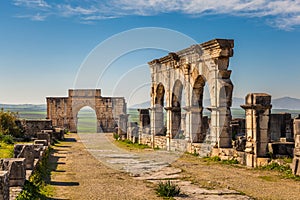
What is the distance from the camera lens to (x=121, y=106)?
40.3m

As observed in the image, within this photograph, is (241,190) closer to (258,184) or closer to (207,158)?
(258,184)

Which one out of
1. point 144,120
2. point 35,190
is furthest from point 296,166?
point 144,120

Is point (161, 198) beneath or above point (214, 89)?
beneath

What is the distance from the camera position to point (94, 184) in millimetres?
10555

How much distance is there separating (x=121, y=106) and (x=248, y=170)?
2806 centimetres

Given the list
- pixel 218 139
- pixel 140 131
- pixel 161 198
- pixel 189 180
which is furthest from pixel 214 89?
pixel 140 131

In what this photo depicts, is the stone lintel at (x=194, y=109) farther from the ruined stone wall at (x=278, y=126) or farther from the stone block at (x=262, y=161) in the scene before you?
the stone block at (x=262, y=161)

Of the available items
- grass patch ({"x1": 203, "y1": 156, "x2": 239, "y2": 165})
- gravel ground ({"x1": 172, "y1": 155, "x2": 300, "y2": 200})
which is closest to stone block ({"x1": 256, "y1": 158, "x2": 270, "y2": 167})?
gravel ground ({"x1": 172, "y1": 155, "x2": 300, "y2": 200})

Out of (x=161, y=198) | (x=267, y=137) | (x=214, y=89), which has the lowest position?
(x=161, y=198)

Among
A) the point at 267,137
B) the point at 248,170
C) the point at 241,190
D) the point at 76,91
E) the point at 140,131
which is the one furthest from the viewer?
the point at 76,91

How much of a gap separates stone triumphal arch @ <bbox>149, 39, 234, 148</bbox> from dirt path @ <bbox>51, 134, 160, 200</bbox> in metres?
5.00

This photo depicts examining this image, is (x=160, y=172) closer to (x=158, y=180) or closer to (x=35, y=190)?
(x=158, y=180)

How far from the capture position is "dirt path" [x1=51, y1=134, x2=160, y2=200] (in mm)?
9133

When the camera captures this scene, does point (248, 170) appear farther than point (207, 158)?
No
